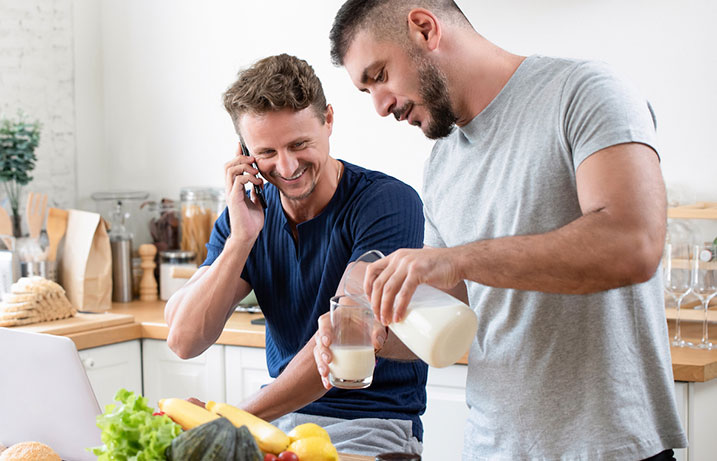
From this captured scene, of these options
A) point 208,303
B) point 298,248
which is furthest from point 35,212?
point 298,248

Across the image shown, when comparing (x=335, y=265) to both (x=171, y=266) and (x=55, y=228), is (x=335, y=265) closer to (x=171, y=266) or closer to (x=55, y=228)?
(x=171, y=266)

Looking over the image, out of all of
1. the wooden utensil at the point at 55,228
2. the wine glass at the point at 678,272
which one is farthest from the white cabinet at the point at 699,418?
the wooden utensil at the point at 55,228

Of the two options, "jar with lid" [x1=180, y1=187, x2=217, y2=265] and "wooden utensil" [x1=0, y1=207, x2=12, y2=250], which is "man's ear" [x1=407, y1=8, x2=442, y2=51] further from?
"wooden utensil" [x1=0, y1=207, x2=12, y2=250]

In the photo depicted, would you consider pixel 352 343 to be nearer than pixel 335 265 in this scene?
Yes

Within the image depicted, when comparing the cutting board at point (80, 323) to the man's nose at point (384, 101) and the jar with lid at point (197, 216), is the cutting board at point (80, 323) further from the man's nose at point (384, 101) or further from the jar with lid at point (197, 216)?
the man's nose at point (384, 101)

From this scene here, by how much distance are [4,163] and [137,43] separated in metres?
0.85

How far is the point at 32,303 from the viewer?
264 centimetres

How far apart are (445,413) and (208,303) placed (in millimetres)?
825

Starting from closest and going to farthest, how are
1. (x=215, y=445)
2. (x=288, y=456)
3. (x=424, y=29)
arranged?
(x=215, y=445) → (x=288, y=456) → (x=424, y=29)

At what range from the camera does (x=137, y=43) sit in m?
3.47

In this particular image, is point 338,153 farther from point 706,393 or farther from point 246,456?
point 246,456

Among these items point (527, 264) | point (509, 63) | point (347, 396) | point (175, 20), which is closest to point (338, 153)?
point (175, 20)

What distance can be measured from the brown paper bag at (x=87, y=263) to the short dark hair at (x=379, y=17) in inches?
74.2

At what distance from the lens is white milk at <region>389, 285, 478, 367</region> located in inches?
44.9
